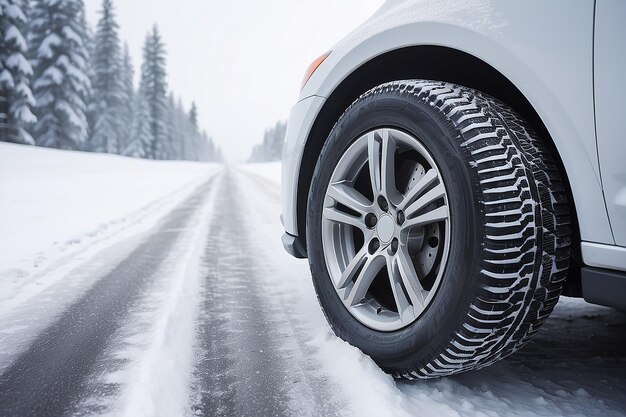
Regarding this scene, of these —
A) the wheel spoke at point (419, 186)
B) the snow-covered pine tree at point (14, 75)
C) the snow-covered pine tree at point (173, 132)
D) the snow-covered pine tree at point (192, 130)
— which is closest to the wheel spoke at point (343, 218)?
the wheel spoke at point (419, 186)

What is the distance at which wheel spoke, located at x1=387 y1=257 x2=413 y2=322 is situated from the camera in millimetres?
1403

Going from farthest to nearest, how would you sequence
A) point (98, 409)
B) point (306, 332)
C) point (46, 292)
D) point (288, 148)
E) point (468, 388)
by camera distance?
point (46, 292), point (288, 148), point (306, 332), point (468, 388), point (98, 409)

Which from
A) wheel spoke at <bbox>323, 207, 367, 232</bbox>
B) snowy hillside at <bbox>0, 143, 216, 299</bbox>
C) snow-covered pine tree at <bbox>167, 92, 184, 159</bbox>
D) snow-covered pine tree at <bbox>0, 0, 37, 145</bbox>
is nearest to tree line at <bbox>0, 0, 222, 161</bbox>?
snow-covered pine tree at <bbox>0, 0, 37, 145</bbox>

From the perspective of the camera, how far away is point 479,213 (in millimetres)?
1187

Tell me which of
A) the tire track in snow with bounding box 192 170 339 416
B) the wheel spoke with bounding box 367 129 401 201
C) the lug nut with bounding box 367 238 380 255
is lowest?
the tire track in snow with bounding box 192 170 339 416

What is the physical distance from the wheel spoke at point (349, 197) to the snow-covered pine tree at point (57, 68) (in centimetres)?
3104

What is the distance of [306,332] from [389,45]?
1.36 metres

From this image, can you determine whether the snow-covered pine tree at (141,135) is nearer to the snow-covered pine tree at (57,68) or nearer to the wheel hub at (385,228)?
the snow-covered pine tree at (57,68)

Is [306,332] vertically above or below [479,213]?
below

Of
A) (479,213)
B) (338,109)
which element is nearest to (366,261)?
(479,213)

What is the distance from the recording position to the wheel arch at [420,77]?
1429mm

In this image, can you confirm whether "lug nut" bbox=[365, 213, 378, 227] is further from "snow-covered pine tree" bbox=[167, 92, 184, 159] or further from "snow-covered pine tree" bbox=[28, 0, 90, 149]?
"snow-covered pine tree" bbox=[167, 92, 184, 159]

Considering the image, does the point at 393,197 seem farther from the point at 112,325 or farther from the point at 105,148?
the point at 105,148

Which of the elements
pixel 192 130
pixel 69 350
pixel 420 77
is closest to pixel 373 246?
pixel 420 77
